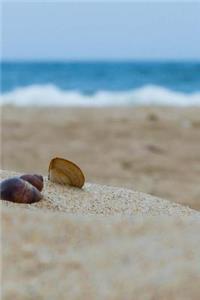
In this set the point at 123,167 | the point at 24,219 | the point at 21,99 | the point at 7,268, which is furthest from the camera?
the point at 21,99

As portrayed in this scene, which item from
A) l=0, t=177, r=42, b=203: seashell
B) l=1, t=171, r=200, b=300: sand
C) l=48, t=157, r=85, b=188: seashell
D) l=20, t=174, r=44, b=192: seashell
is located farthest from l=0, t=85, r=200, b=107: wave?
Result: l=1, t=171, r=200, b=300: sand

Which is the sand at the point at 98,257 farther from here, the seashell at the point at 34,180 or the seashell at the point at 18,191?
the seashell at the point at 34,180

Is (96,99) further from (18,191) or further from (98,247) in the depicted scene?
(98,247)

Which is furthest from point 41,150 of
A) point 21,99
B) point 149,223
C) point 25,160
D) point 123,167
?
point 21,99

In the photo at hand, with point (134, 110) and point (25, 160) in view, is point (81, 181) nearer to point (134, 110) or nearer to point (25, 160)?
point (25, 160)

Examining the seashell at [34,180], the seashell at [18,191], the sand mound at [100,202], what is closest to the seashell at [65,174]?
the sand mound at [100,202]
